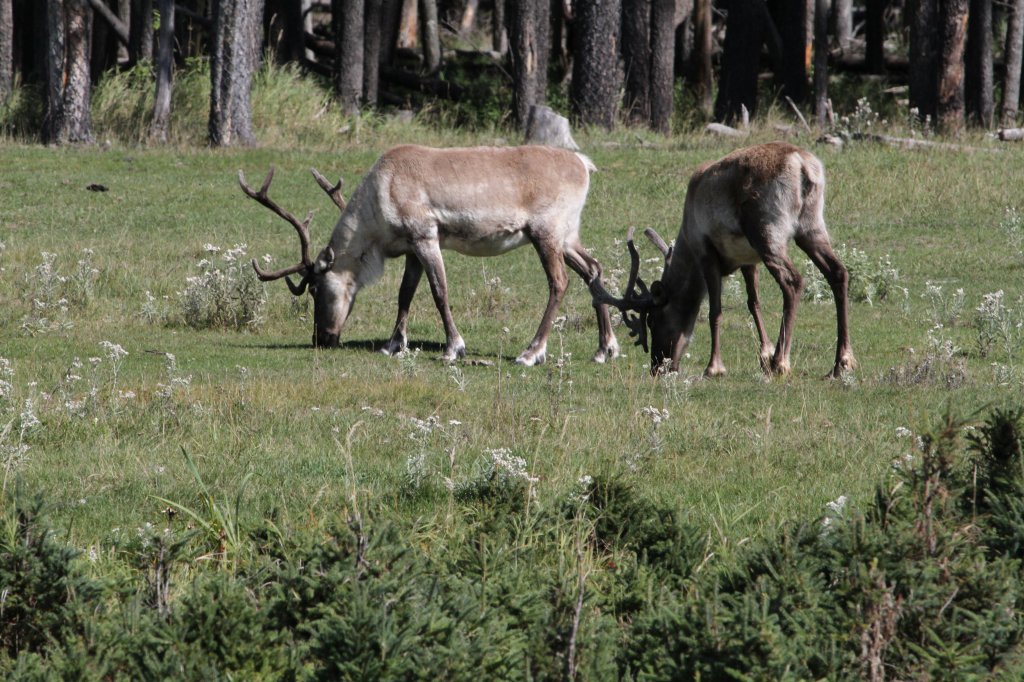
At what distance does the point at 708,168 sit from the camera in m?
12.7

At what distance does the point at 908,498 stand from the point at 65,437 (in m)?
5.31

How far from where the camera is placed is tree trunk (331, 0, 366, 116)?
28.8m

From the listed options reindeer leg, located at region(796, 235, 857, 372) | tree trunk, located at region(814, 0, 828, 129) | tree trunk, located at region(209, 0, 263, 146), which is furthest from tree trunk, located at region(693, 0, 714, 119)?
reindeer leg, located at region(796, 235, 857, 372)

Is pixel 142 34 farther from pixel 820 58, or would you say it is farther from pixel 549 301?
pixel 549 301

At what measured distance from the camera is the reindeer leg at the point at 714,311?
41.0 ft

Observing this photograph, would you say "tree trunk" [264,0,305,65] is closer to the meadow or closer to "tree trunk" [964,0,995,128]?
the meadow

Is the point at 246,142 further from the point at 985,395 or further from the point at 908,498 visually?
the point at 908,498

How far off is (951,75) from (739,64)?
17.9ft

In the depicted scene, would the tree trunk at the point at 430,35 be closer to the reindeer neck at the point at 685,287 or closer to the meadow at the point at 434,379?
the meadow at the point at 434,379

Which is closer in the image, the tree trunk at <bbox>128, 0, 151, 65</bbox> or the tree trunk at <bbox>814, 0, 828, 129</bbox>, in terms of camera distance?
the tree trunk at <bbox>128, 0, 151, 65</bbox>

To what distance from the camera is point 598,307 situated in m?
13.5

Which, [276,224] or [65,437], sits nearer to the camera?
[65,437]

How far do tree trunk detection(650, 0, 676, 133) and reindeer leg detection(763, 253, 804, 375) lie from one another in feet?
54.9

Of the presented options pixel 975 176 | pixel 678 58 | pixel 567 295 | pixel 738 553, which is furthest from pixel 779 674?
pixel 678 58
